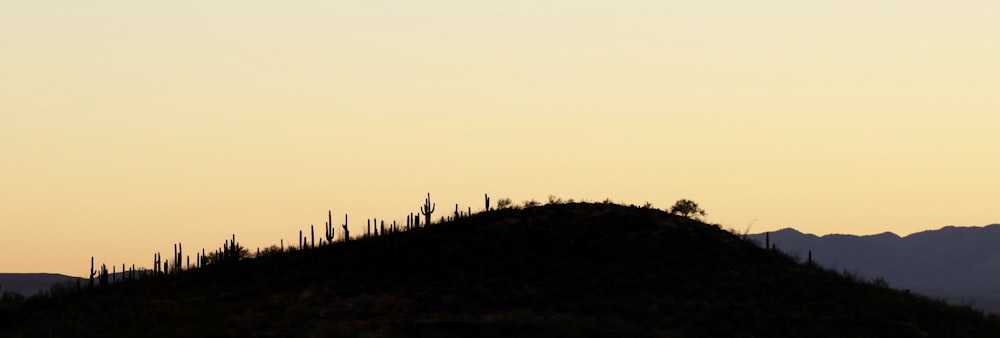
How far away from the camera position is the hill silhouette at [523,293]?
206 ft

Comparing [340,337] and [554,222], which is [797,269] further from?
[340,337]

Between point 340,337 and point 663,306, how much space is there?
614 inches

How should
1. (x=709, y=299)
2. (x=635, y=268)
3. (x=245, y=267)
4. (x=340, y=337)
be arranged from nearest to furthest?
(x=340, y=337) → (x=709, y=299) → (x=635, y=268) → (x=245, y=267)

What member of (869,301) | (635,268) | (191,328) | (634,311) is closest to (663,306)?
(634,311)

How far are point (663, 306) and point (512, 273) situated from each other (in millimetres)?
8796

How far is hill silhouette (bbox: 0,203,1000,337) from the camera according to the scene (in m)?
62.9

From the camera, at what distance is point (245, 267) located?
7731 cm

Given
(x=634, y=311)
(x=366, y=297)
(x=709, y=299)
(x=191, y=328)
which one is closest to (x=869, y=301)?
(x=709, y=299)

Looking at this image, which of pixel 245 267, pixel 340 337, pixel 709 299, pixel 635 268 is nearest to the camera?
pixel 340 337

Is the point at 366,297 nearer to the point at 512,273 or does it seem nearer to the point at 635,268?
the point at 512,273

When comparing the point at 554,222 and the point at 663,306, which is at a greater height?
the point at 554,222

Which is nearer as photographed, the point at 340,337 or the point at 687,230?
the point at 340,337

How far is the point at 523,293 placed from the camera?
6669 centimetres

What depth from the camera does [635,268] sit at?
70562 mm
